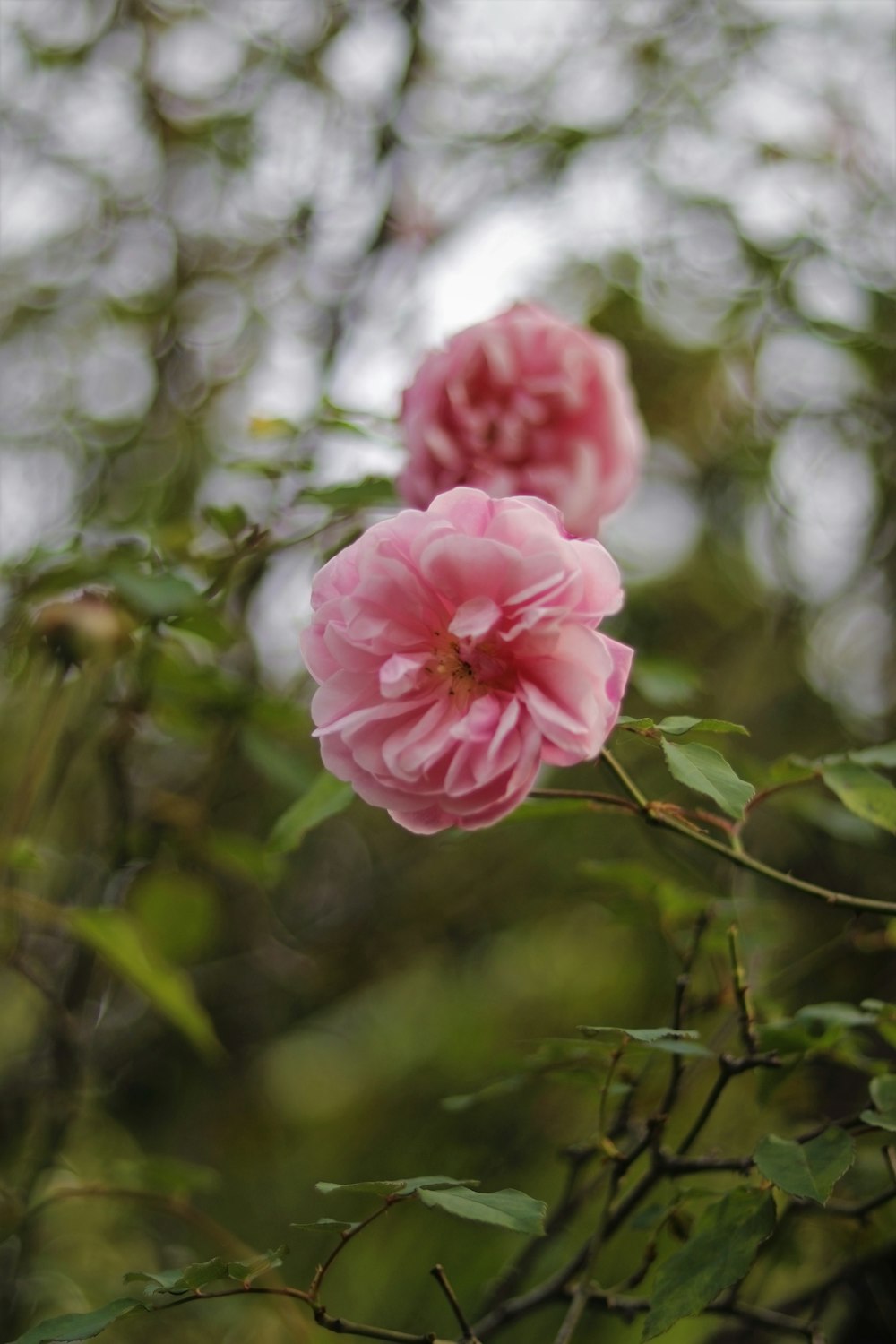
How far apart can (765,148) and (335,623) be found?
125 cm

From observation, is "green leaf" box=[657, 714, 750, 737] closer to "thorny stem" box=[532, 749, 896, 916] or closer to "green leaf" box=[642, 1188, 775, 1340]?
"thorny stem" box=[532, 749, 896, 916]

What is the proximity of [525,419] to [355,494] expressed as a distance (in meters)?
0.16

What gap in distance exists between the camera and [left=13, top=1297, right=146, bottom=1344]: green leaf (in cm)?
46

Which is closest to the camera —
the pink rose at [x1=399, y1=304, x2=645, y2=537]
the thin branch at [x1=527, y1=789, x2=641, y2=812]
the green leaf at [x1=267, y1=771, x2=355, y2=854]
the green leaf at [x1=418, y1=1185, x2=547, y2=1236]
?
the green leaf at [x1=418, y1=1185, x2=547, y2=1236]

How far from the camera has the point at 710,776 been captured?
501mm

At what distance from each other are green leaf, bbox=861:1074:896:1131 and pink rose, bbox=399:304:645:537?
45 centimetres

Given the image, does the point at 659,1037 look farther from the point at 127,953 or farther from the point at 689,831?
the point at 127,953

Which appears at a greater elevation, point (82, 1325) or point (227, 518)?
point (227, 518)

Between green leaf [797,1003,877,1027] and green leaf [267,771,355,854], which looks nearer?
green leaf [797,1003,877,1027]

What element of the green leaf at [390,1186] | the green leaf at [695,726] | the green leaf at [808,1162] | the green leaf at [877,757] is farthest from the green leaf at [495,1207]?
the green leaf at [877,757]

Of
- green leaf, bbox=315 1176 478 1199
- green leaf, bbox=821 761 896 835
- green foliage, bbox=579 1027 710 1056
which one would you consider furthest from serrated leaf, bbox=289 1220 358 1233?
green leaf, bbox=821 761 896 835

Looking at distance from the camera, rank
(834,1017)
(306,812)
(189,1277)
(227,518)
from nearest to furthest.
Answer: (189,1277), (834,1017), (306,812), (227,518)

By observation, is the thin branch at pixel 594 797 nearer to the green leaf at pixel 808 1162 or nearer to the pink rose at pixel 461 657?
the pink rose at pixel 461 657

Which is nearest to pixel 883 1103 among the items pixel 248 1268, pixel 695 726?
pixel 695 726
